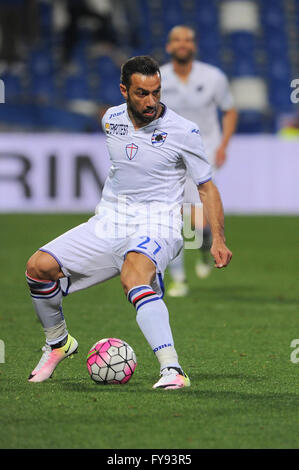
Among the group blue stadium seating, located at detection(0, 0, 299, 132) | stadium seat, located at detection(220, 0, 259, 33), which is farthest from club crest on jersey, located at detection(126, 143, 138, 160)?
stadium seat, located at detection(220, 0, 259, 33)

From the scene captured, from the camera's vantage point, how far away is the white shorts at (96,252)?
507 cm

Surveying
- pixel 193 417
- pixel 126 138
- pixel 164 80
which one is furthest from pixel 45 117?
pixel 193 417

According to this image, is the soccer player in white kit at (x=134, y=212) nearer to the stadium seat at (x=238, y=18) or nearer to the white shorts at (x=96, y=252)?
the white shorts at (x=96, y=252)

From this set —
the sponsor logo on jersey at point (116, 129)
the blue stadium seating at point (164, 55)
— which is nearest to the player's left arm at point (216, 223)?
the sponsor logo on jersey at point (116, 129)

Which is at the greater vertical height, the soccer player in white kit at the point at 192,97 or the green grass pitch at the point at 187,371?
the soccer player in white kit at the point at 192,97

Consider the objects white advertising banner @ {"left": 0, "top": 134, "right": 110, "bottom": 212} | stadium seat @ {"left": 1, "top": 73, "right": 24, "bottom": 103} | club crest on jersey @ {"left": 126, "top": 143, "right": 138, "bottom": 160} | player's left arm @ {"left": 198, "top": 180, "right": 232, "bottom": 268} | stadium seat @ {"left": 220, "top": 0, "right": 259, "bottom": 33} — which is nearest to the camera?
player's left arm @ {"left": 198, "top": 180, "right": 232, "bottom": 268}

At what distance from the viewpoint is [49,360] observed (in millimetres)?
5250

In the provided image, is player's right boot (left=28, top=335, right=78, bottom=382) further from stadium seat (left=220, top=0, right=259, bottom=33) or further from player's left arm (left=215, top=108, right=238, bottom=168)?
stadium seat (left=220, top=0, right=259, bottom=33)

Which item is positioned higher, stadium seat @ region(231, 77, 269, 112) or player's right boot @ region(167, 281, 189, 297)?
stadium seat @ region(231, 77, 269, 112)

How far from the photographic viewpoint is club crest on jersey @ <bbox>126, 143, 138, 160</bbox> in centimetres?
518

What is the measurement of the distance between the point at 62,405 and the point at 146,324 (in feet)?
1.97

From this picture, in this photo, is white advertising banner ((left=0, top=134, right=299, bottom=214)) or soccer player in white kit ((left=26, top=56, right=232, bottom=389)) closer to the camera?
soccer player in white kit ((left=26, top=56, right=232, bottom=389))

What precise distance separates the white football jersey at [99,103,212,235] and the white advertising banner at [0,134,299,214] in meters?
10.8

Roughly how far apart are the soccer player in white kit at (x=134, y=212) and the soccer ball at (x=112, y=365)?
0.20 meters
